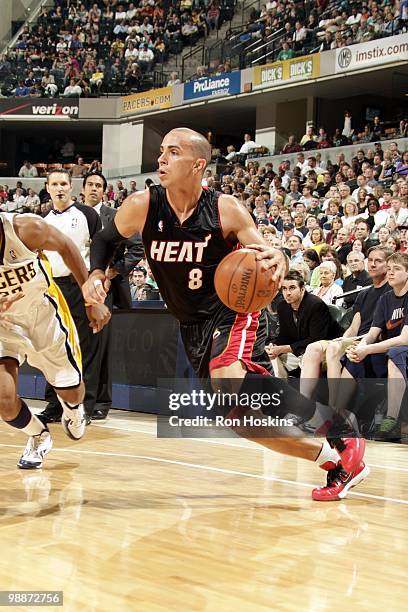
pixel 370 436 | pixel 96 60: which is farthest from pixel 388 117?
pixel 370 436

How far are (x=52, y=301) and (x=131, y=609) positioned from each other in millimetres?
2503

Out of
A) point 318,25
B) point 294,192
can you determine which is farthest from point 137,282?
point 318,25

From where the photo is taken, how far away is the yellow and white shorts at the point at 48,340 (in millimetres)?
4523

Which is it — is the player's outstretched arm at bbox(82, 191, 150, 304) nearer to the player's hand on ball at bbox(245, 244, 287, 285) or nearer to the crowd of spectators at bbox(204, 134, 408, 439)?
the crowd of spectators at bbox(204, 134, 408, 439)

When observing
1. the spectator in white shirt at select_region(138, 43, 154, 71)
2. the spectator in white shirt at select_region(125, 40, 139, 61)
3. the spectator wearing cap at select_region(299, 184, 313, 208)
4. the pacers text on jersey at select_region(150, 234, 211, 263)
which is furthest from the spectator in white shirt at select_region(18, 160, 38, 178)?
the pacers text on jersey at select_region(150, 234, 211, 263)

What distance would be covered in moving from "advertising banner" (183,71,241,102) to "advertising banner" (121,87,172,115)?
2.65 ft

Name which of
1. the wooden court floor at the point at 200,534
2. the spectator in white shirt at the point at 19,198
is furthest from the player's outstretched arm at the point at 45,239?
the spectator in white shirt at the point at 19,198

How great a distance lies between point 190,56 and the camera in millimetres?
24469

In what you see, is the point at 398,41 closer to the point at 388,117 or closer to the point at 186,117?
the point at 388,117

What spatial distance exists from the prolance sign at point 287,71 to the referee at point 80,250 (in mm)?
14948

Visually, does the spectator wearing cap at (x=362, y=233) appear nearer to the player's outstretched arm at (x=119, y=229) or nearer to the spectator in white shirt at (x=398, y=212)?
the spectator in white shirt at (x=398, y=212)

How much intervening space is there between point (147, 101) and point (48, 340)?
848 inches

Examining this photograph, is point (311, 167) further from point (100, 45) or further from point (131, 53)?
point (100, 45)

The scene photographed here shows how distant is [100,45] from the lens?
2717cm
